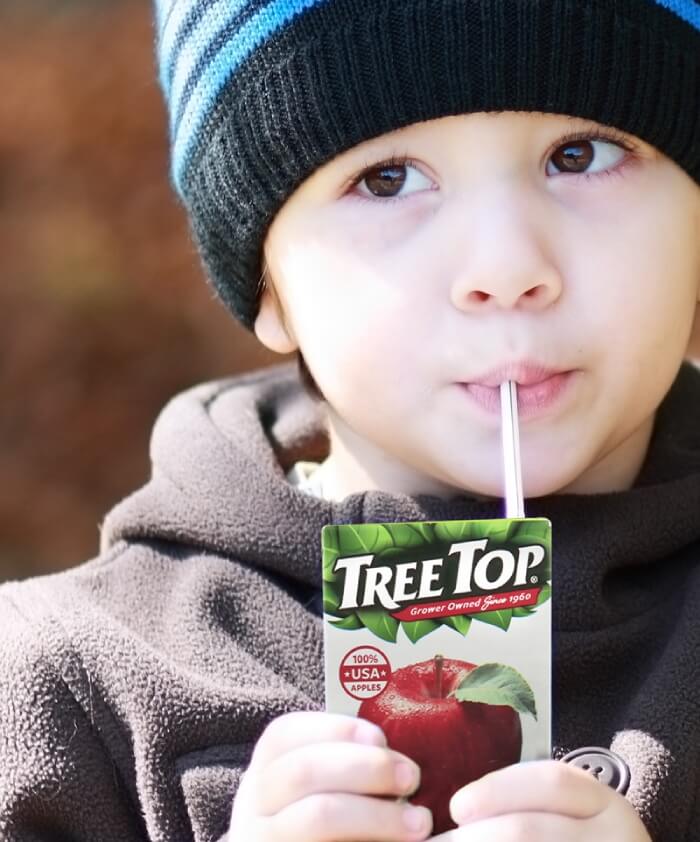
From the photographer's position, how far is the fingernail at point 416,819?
93cm

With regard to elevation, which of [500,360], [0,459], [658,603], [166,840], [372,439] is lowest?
[0,459]

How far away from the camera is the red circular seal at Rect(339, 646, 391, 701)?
92 centimetres

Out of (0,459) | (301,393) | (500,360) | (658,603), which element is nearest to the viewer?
(500,360)

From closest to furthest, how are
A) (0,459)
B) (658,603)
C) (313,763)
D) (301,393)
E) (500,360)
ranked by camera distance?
1. (313,763)
2. (500,360)
3. (658,603)
4. (301,393)
5. (0,459)

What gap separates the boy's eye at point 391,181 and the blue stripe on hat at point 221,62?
156 millimetres

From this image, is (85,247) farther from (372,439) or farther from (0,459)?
(372,439)

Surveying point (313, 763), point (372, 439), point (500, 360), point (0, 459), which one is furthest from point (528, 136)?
point (0, 459)

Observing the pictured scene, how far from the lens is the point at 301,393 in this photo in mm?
1710

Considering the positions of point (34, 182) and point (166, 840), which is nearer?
point (166, 840)

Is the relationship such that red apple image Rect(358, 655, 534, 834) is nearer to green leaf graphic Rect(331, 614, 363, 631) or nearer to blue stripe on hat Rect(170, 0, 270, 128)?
green leaf graphic Rect(331, 614, 363, 631)

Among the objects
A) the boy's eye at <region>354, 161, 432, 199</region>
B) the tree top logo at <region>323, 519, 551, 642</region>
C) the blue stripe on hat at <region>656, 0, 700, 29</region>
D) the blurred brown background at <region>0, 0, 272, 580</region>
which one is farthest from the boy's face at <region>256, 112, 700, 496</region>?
the blurred brown background at <region>0, 0, 272, 580</region>

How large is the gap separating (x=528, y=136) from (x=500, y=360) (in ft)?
0.66

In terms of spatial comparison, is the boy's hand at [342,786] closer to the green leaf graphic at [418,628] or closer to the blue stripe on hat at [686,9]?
the green leaf graphic at [418,628]

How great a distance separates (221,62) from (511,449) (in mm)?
490
